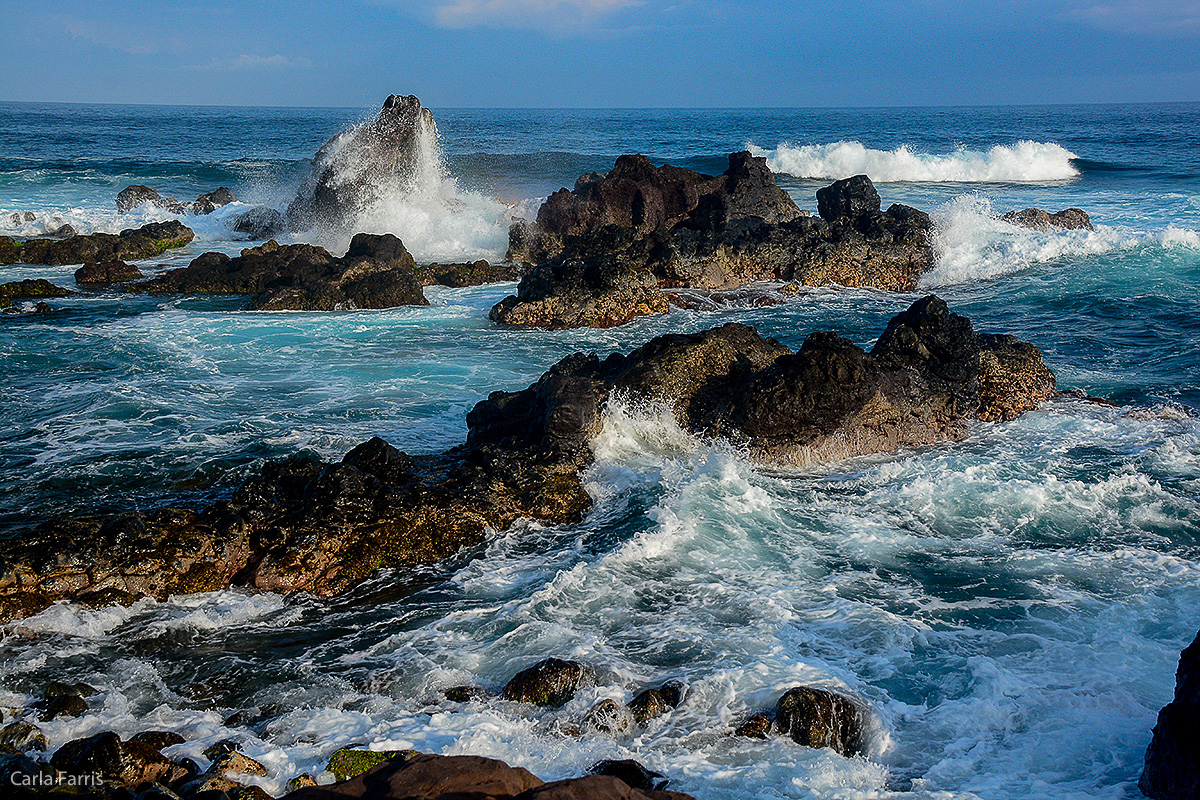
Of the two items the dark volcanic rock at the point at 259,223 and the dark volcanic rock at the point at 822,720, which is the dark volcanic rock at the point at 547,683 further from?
the dark volcanic rock at the point at 259,223

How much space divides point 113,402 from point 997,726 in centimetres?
1012

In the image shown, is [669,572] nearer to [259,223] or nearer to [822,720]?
[822,720]

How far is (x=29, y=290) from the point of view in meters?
16.3

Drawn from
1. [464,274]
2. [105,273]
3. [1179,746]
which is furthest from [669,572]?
[105,273]

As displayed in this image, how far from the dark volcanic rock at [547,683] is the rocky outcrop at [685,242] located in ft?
31.6

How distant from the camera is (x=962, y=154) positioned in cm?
4125

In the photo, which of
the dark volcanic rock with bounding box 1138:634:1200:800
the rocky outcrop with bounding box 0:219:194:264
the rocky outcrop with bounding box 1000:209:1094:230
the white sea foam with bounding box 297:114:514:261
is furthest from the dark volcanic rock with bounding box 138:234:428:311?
the rocky outcrop with bounding box 1000:209:1094:230

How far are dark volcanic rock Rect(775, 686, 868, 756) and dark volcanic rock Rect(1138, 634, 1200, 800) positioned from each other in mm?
1370

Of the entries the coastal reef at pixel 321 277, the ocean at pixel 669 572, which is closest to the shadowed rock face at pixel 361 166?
the coastal reef at pixel 321 277

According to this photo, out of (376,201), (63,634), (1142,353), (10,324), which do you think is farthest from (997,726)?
(376,201)

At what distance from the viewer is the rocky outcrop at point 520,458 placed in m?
6.38

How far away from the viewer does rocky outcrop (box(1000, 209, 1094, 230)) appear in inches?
838

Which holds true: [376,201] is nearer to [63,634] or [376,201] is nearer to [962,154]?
[63,634]

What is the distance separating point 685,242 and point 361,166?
35.2ft
